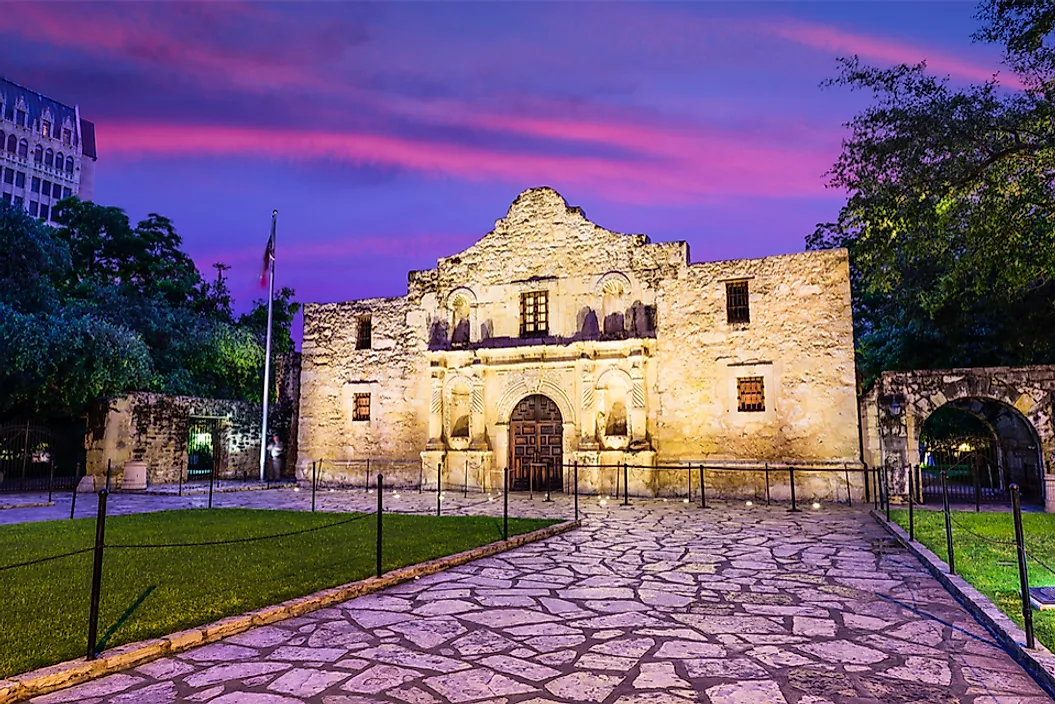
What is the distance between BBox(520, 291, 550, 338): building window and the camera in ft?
63.9

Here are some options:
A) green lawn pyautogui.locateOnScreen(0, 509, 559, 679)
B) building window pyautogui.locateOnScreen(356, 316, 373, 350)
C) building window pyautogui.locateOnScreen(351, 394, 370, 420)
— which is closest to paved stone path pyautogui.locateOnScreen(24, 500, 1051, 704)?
green lawn pyautogui.locateOnScreen(0, 509, 559, 679)

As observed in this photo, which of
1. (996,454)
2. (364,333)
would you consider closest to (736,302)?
(996,454)

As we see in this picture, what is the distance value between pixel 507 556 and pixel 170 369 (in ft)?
73.6

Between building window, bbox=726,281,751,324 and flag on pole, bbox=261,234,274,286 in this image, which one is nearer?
building window, bbox=726,281,751,324

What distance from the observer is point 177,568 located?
7059 mm

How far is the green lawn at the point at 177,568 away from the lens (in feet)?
16.0

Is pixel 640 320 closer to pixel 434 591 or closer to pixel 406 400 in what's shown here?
pixel 406 400

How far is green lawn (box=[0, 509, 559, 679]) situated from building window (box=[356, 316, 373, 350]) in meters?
10.2

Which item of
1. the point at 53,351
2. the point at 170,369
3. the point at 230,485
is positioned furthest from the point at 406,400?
the point at 170,369

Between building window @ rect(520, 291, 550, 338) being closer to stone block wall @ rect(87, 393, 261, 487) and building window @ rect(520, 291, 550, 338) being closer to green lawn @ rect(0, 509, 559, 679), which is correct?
green lawn @ rect(0, 509, 559, 679)

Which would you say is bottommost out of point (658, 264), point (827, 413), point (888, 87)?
point (827, 413)

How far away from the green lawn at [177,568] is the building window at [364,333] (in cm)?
1022

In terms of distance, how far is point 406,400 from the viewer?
67.7 feet

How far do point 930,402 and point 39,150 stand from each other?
94301 mm
